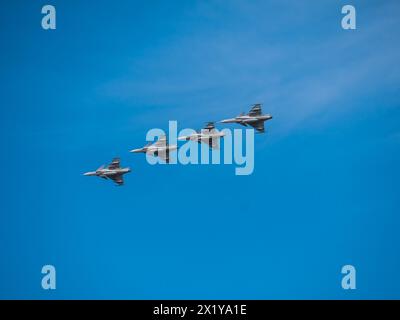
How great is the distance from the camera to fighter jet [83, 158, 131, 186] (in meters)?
107

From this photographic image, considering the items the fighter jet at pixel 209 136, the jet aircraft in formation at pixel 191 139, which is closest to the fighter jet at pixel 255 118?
the jet aircraft in formation at pixel 191 139

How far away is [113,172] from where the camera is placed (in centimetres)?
10738

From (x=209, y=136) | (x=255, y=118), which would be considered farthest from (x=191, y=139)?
(x=255, y=118)

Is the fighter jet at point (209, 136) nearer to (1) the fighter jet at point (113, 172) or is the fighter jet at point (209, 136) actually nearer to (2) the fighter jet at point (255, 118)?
(2) the fighter jet at point (255, 118)

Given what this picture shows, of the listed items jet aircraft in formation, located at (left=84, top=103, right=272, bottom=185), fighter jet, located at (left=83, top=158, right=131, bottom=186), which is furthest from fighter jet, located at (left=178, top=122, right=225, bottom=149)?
fighter jet, located at (left=83, top=158, right=131, bottom=186)

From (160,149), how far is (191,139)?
337 cm

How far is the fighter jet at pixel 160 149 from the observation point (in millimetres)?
Answer: 106812

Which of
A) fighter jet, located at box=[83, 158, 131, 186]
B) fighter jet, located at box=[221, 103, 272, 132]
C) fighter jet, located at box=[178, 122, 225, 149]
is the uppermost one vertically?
fighter jet, located at box=[221, 103, 272, 132]

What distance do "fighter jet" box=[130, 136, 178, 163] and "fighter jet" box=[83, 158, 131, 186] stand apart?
215 cm

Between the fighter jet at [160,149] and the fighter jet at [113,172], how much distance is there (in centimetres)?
215

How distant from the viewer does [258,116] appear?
105 meters

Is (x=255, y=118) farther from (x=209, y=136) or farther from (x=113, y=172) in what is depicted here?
(x=113, y=172)

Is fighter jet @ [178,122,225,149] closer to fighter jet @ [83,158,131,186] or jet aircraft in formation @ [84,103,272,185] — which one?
jet aircraft in formation @ [84,103,272,185]
